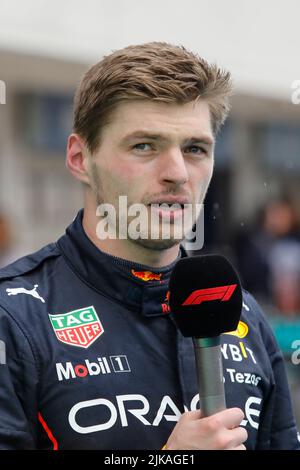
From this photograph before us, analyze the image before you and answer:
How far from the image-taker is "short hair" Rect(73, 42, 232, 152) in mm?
1760

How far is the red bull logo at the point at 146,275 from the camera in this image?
6.02ft

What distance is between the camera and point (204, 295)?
156 centimetres

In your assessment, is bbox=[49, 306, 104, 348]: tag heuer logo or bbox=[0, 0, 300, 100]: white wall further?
bbox=[0, 0, 300, 100]: white wall

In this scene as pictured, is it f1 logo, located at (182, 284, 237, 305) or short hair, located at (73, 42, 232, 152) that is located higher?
short hair, located at (73, 42, 232, 152)

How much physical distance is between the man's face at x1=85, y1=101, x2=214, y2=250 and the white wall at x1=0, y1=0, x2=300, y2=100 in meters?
4.83

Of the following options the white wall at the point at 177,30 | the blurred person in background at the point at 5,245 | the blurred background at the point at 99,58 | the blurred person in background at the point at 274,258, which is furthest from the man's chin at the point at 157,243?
the white wall at the point at 177,30

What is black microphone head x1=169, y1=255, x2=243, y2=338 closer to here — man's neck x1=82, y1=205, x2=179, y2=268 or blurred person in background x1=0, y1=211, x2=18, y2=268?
man's neck x1=82, y1=205, x2=179, y2=268

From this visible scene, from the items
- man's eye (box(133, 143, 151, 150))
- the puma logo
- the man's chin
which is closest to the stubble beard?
the man's chin

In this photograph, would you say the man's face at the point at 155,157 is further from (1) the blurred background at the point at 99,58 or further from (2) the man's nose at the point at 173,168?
(1) the blurred background at the point at 99,58

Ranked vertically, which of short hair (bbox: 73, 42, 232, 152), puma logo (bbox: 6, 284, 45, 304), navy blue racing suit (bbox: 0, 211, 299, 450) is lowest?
navy blue racing suit (bbox: 0, 211, 299, 450)

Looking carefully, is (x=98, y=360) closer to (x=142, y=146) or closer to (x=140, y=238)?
(x=140, y=238)

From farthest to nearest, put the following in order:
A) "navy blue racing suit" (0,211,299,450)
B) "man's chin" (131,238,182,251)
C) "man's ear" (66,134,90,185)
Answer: "man's ear" (66,134,90,185)
"man's chin" (131,238,182,251)
"navy blue racing suit" (0,211,299,450)

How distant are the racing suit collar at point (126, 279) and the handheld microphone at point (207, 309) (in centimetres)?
23

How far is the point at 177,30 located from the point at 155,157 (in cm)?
555
